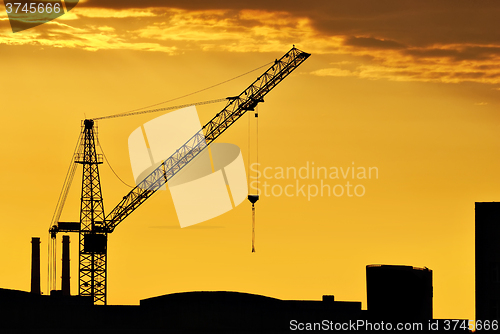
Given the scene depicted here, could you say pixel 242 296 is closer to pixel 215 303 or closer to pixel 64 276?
pixel 215 303

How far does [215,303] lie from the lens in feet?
332

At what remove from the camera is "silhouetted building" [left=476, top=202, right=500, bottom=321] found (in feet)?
226

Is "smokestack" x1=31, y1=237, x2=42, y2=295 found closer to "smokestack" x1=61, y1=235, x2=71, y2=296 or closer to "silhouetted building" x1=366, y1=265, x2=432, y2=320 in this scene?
"smokestack" x1=61, y1=235, x2=71, y2=296

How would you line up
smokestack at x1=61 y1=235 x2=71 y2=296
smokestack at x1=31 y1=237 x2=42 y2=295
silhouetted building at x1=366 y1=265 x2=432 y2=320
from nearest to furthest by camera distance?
silhouetted building at x1=366 y1=265 x2=432 y2=320
smokestack at x1=31 y1=237 x2=42 y2=295
smokestack at x1=61 y1=235 x2=71 y2=296

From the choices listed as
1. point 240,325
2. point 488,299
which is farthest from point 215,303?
point 488,299

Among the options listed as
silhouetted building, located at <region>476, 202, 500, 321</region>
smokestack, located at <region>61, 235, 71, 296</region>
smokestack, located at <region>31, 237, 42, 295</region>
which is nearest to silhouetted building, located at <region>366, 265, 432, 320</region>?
silhouetted building, located at <region>476, 202, 500, 321</region>

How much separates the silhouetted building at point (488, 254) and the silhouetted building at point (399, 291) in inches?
241

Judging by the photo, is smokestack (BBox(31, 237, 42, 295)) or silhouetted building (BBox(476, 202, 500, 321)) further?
smokestack (BBox(31, 237, 42, 295))

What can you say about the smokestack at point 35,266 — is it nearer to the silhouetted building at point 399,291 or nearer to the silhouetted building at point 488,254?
the silhouetted building at point 399,291

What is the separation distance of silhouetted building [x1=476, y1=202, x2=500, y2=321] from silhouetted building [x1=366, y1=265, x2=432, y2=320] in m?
6.13

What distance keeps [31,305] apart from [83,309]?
822 centimetres

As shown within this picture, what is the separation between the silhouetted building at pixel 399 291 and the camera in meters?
74.6

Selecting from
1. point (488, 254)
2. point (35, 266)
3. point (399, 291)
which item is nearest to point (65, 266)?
point (35, 266)

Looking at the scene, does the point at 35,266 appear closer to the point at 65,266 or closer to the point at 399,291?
the point at 65,266
